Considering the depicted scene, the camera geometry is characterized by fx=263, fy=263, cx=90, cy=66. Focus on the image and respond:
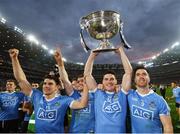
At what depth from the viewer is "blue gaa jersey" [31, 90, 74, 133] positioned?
3936 mm

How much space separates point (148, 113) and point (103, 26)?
1481 millimetres

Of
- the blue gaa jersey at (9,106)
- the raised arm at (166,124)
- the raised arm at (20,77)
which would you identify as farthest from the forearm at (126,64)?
the blue gaa jersey at (9,106)

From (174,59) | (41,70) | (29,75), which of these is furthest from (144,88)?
(174,59)

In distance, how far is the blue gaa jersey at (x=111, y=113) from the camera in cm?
375

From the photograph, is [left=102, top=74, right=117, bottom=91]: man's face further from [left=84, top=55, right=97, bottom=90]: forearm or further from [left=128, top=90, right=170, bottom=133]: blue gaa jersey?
[left=128, top=90, right=170, bottom=133]: blue gaa jersey

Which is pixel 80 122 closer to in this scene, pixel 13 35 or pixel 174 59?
pixel 13 35

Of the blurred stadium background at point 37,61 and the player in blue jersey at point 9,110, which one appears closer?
the player in blue jersey at point 9,110

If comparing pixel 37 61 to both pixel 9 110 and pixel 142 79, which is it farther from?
pixel 142 79

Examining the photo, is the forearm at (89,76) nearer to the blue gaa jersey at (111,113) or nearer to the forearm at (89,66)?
the forearm at (89,66)

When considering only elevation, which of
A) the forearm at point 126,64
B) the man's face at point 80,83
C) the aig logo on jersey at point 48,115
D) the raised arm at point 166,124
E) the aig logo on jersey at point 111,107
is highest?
the forearm at point 126,64

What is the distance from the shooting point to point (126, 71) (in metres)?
4.03

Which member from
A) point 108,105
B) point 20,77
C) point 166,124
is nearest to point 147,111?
point 166,124

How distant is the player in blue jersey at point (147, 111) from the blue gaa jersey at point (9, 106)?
4317 millimetres

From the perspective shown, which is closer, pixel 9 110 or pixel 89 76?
pixel 89 76
